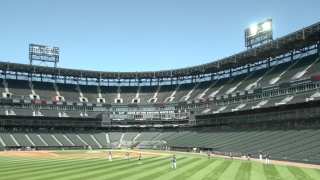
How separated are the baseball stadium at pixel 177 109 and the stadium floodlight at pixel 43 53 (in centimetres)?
36

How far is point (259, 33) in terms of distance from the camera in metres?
97.6

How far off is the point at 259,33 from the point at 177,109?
3671cm

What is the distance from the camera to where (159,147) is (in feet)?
317

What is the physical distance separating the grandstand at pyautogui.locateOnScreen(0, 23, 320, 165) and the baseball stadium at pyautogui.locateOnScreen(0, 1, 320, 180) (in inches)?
12.6

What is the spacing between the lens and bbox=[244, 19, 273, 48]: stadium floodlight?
311ft

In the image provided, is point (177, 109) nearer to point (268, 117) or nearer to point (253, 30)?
point (253, 30)

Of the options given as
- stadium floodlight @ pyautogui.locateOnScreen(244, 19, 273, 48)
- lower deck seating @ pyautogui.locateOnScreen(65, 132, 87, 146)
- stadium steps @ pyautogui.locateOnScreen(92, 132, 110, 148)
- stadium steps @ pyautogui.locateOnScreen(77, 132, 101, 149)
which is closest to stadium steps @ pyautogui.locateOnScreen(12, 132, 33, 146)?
lower deck seating @ pyautogui.locateOnScreen(65, 132, 87, 146)

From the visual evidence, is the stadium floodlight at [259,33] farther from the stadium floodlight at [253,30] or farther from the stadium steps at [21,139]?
the stadium steps at [21,139]

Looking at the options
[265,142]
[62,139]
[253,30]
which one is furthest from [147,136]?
[265,142]

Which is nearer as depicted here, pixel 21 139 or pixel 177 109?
pixel 21 139

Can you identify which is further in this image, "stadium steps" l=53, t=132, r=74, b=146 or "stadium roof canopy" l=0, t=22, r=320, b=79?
"stadium steps" l=53, t=132, r=74, b=146

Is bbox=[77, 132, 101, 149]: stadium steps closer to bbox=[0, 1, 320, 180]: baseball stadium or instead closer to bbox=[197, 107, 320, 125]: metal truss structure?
bbox=[0, 1, 320, 180]: baseball stadium

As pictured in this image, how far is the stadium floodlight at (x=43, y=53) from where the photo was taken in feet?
386

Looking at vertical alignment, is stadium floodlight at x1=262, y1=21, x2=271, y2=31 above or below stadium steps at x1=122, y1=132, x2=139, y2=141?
above
